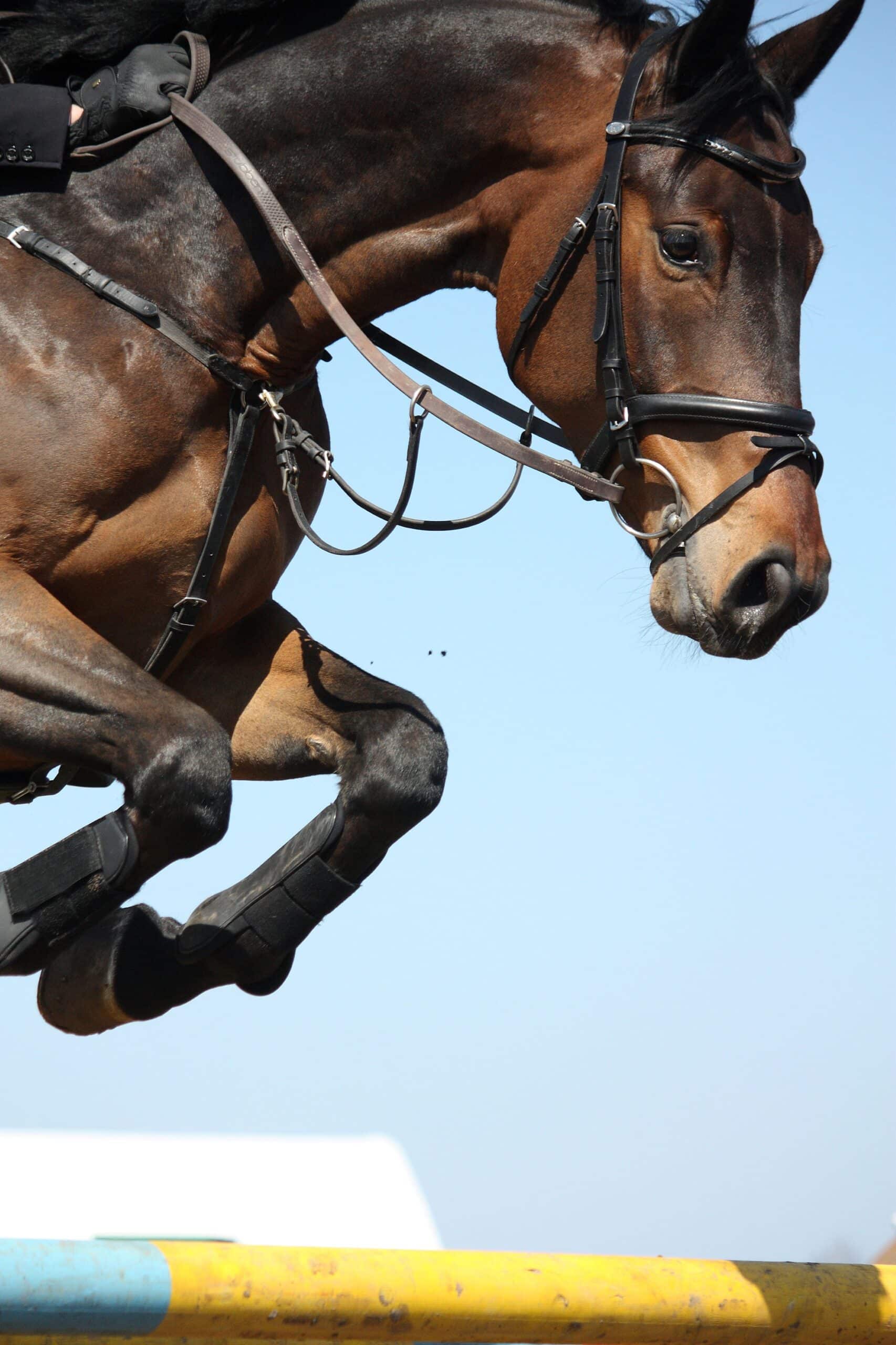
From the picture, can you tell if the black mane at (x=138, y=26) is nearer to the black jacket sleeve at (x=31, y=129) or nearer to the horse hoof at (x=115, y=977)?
the black jacket sleeve at (x=31, y=129)

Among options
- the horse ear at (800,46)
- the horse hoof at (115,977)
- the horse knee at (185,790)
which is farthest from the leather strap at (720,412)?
the horse hoof at (115,977)

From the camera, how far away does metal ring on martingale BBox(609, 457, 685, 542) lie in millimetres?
3762

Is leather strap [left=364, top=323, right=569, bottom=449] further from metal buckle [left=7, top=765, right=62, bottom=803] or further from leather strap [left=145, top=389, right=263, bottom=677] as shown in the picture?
metal buckle [left=7, top=765, right=62, bottom=803]

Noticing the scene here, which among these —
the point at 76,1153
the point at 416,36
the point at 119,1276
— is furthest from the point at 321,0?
the point at 76,1153

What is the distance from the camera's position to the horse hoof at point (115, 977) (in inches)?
162

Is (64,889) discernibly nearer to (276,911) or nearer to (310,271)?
(276,911)

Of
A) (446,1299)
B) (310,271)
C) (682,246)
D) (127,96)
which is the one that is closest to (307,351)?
(310,271)

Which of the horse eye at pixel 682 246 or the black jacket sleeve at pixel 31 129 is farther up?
the horse eye at pixel 682 246

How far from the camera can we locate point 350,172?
4152 millimetres

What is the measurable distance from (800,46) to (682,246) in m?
0.71

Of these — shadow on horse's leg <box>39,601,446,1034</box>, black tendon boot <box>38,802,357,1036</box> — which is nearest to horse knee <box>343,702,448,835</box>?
shadow on horse's leg <box>39,601,446,1034</box>

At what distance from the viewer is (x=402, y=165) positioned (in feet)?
13.5

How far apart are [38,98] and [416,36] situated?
975 mm

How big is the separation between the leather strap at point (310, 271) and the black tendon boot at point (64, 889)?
4.26 ft
